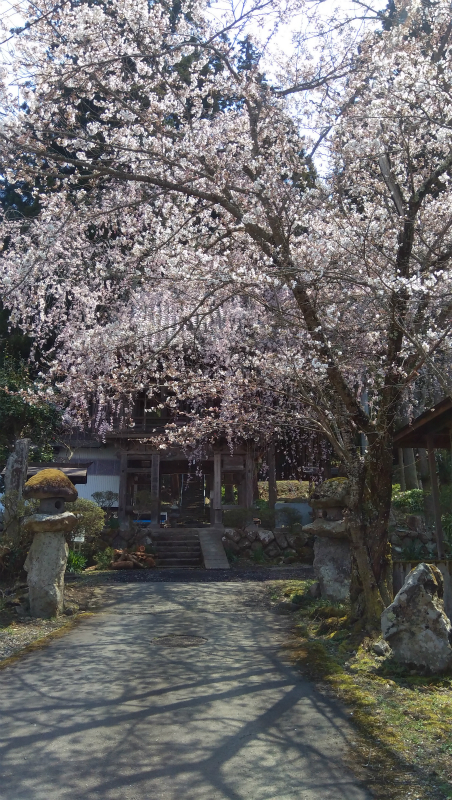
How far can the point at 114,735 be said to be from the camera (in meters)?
4.23

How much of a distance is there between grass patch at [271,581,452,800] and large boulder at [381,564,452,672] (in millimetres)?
141

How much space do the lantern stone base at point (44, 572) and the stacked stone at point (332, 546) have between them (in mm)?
3668

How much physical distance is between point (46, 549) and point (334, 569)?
426 centimetres

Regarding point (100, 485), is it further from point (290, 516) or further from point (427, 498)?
point (427, 498)

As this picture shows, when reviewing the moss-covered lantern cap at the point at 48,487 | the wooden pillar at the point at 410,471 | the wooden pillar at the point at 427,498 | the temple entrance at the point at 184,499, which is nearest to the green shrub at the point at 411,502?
the wooden pillar at the point at 427,498

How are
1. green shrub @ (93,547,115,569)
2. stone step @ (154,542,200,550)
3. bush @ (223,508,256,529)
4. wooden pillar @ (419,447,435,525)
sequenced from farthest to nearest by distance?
bush @ (223,508,256,529), stone step @ (154,542,200,550), wooden pillar @ (419,447,435,525), green shrub @ (93,547,115,569)

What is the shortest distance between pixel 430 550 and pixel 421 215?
933 centimetres

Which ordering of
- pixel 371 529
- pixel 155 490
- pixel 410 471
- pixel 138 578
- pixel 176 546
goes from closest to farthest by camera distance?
pixel 371 529, pixel 138 578, pixel 176 546, pixel 155 490, pixel 410 471

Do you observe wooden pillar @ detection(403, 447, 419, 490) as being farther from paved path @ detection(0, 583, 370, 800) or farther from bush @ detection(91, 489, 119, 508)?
paved path @ detection(0, 583, 370, 800)

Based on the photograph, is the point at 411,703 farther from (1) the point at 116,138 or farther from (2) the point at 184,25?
(2) the point at 184,25

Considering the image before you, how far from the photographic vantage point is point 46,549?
8.35 m

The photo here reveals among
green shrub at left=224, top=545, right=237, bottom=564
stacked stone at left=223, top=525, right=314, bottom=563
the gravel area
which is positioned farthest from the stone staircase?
the gravel area

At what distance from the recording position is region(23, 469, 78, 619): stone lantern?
829 centimetres

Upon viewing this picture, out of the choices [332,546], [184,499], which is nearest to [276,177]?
[332,546]
